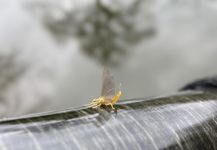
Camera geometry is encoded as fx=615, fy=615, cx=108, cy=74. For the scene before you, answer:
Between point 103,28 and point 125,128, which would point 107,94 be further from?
point 103,28

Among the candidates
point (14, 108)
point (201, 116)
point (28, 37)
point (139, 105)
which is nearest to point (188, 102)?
point (201, 116)

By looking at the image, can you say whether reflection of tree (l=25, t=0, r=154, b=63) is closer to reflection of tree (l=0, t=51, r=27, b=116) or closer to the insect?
reflection of tree (l=0, t=51, r=27, b=116)

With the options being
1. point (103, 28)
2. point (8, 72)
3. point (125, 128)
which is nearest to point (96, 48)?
point (103, 28)

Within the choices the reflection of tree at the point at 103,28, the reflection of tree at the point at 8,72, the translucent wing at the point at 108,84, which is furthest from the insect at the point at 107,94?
the reflection of tree at the point at 103,28

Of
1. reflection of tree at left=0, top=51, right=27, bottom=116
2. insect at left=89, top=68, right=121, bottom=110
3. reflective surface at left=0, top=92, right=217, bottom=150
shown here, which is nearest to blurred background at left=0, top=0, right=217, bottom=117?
reflection of tree at left=0, top=51, right=27, bottom=116

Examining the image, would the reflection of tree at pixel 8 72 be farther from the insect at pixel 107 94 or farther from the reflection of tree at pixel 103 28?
the insect at pixel 107 94
